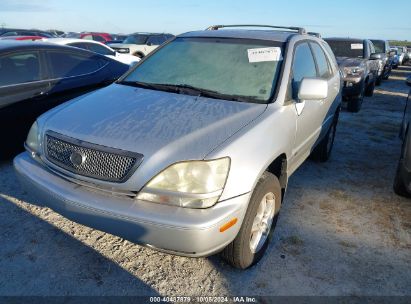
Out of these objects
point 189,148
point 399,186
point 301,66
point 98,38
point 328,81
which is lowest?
point 98,38

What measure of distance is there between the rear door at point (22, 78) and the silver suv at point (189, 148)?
5.54 feet

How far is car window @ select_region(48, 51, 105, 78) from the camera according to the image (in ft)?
15.8

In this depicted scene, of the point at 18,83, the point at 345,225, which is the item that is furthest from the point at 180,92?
the point at 18,83

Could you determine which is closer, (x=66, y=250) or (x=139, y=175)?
(x=139, y=175)

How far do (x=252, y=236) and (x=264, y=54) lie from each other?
1549 mm

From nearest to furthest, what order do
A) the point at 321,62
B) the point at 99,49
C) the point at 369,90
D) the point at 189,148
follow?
the point at 189,148
the point at 321,62
the point at 99,49
the point at 369,90

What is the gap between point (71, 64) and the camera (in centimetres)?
504

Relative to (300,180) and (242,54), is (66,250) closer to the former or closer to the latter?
(242,54)

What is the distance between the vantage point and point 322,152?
475 centimetres

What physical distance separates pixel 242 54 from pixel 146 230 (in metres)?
1.87

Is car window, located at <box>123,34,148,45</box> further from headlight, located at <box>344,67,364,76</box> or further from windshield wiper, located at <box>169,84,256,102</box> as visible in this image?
windshield wiper, located at <box>169,84,256,102</box>

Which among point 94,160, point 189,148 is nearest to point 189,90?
point 189,148

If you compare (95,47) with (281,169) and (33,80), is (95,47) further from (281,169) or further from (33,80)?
(281,169)

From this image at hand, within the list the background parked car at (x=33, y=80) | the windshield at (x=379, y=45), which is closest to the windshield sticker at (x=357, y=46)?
the windshield at (x=379, y=45)
